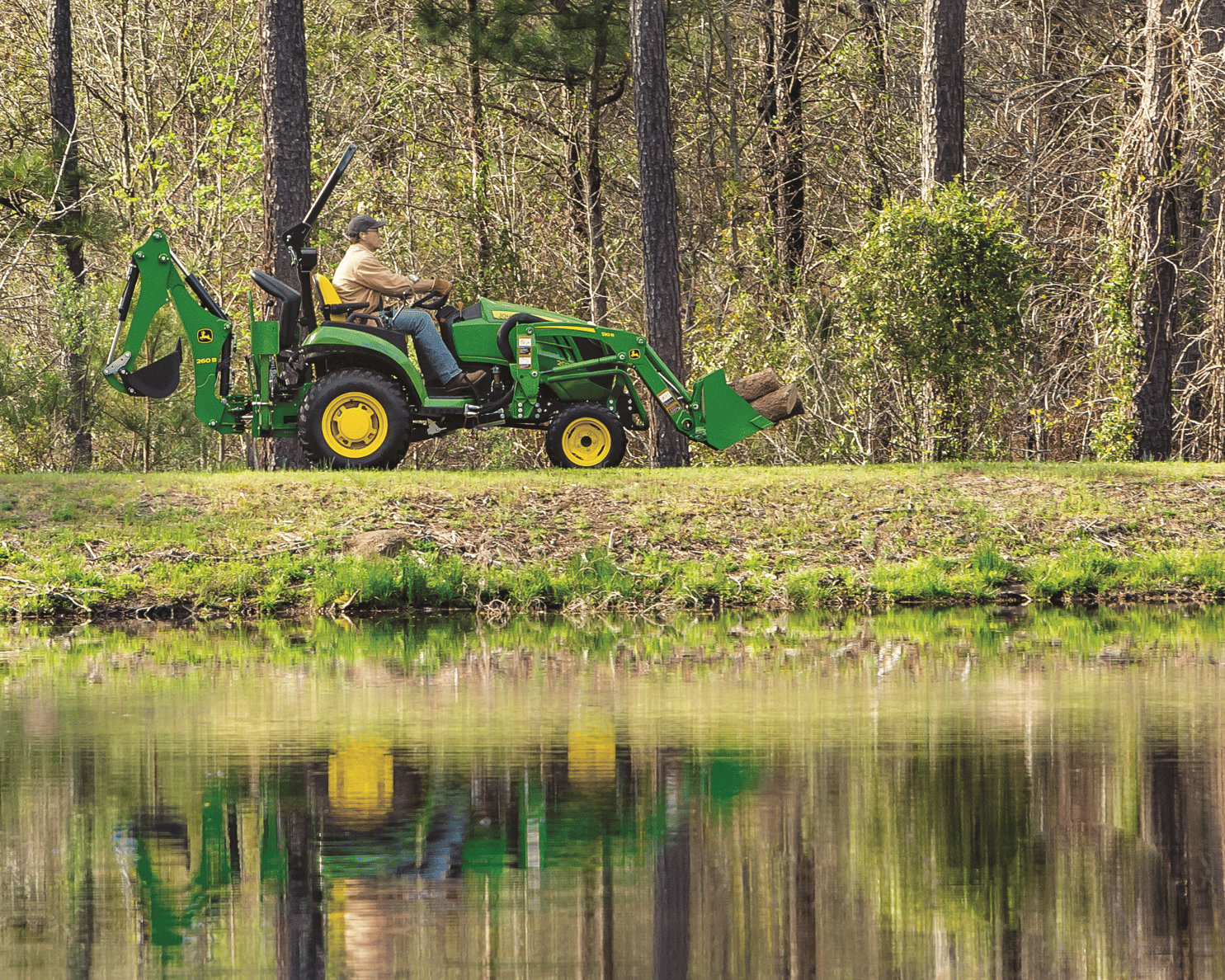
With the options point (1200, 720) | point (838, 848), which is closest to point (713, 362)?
point (1200, 720)

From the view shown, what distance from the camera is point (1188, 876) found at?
5488 millimetres

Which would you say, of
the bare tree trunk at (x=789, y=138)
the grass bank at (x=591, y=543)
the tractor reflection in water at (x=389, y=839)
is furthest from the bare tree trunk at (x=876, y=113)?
the tractor reflection in water at (x=389, y=839)

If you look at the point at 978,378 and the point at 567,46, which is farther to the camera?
the point at 567,46

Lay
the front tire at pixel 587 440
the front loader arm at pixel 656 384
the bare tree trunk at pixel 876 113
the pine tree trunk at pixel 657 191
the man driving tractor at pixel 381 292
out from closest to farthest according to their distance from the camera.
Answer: the man driving tractor at pixel 381 292, the front loader arm at pixel 656 384, the front tire at pixel 587 440, the pine tree trunk at pixel 657 191, the bare tree trunk at pixel 876 113

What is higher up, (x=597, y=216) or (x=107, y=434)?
(x=597, y=216)

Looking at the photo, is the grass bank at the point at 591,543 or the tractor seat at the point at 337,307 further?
the tractor seat at the point at 337,307

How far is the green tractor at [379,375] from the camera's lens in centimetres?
1633

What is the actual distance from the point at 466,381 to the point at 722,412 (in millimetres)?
2566

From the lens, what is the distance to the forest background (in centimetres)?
2059

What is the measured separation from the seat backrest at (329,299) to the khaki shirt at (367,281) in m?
0.06

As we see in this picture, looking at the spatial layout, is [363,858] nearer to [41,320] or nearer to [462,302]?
[462,302]

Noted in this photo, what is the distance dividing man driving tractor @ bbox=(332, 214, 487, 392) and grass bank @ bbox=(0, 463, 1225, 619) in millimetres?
1347

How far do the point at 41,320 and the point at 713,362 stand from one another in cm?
1279

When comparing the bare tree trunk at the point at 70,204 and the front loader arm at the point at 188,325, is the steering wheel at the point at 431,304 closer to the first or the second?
the front loader arm at the point at 188,325
